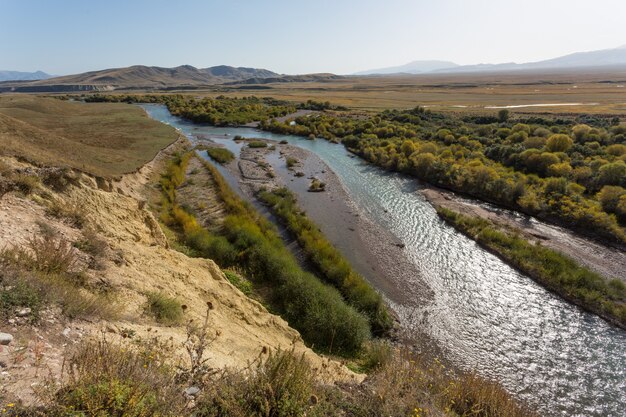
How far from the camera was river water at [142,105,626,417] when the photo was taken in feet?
44.1

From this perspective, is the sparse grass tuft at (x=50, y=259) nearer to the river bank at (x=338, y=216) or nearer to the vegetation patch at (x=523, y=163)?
the river bank at (x=338, y=216)

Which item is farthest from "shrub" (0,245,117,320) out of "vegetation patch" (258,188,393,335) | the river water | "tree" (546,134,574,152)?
"tree" (546,134,574,152)

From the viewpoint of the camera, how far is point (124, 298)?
9.30m

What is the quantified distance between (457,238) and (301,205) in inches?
549

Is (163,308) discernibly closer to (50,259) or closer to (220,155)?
(50,259)

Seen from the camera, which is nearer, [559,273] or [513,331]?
[513,331]

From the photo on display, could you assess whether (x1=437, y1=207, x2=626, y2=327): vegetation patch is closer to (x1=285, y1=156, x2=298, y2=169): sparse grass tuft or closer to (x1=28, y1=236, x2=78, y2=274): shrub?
(x1=28, y1=236, x2=78, y2=274): shrub

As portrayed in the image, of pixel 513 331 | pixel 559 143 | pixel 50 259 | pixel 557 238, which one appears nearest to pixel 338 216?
pixel 513 331

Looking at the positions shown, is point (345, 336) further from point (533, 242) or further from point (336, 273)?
point (533, 242)

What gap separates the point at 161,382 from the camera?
5.21 m

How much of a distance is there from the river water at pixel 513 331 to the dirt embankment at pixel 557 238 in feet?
15.6

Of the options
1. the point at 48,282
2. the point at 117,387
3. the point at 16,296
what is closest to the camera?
the point at 117,387

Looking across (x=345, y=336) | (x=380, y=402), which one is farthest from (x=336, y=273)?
(x=380, y=402)

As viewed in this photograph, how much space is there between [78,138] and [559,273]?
48843 mm
